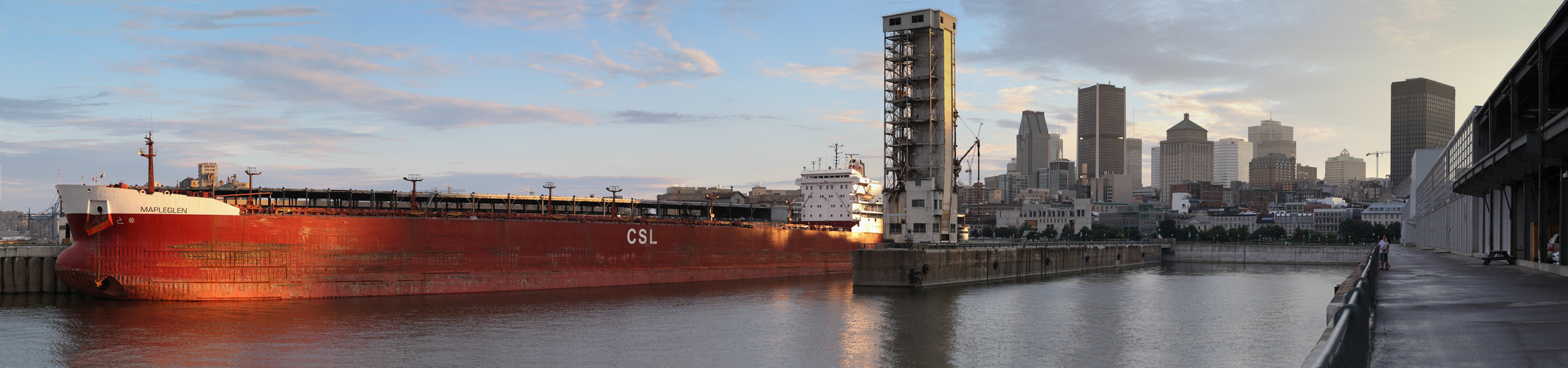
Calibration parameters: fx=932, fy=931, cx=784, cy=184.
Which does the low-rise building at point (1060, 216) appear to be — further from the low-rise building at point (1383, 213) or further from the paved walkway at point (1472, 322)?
the paved walkway at point (1472, 322)

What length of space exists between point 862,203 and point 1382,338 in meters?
53.4

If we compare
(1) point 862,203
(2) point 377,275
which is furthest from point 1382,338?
(1) point 862,203

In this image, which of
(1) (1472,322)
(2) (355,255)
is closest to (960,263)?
(2) (355,255)

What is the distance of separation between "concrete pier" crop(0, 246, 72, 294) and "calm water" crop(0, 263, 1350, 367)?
2.10 m

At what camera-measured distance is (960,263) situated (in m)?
50.1

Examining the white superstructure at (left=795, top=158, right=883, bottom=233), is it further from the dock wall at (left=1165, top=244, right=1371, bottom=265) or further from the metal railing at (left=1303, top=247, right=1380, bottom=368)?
the metal railing at (left=1303, top=247, right=1380, bottom=368)

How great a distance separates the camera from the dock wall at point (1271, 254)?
9069 cm

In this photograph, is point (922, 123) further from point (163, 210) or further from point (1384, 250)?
point (163, 210)

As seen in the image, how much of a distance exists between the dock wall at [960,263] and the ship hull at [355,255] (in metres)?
8.97

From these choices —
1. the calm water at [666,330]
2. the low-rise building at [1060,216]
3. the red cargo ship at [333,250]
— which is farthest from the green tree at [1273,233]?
the red cargo ship at [333,250]

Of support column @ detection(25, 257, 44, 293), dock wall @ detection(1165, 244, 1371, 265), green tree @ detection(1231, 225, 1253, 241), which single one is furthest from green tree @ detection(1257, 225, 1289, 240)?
support column @ detection(25, 257, 44, 293)

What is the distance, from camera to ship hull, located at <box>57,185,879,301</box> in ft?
106

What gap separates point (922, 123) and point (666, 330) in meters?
29.3

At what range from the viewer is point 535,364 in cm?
2189
